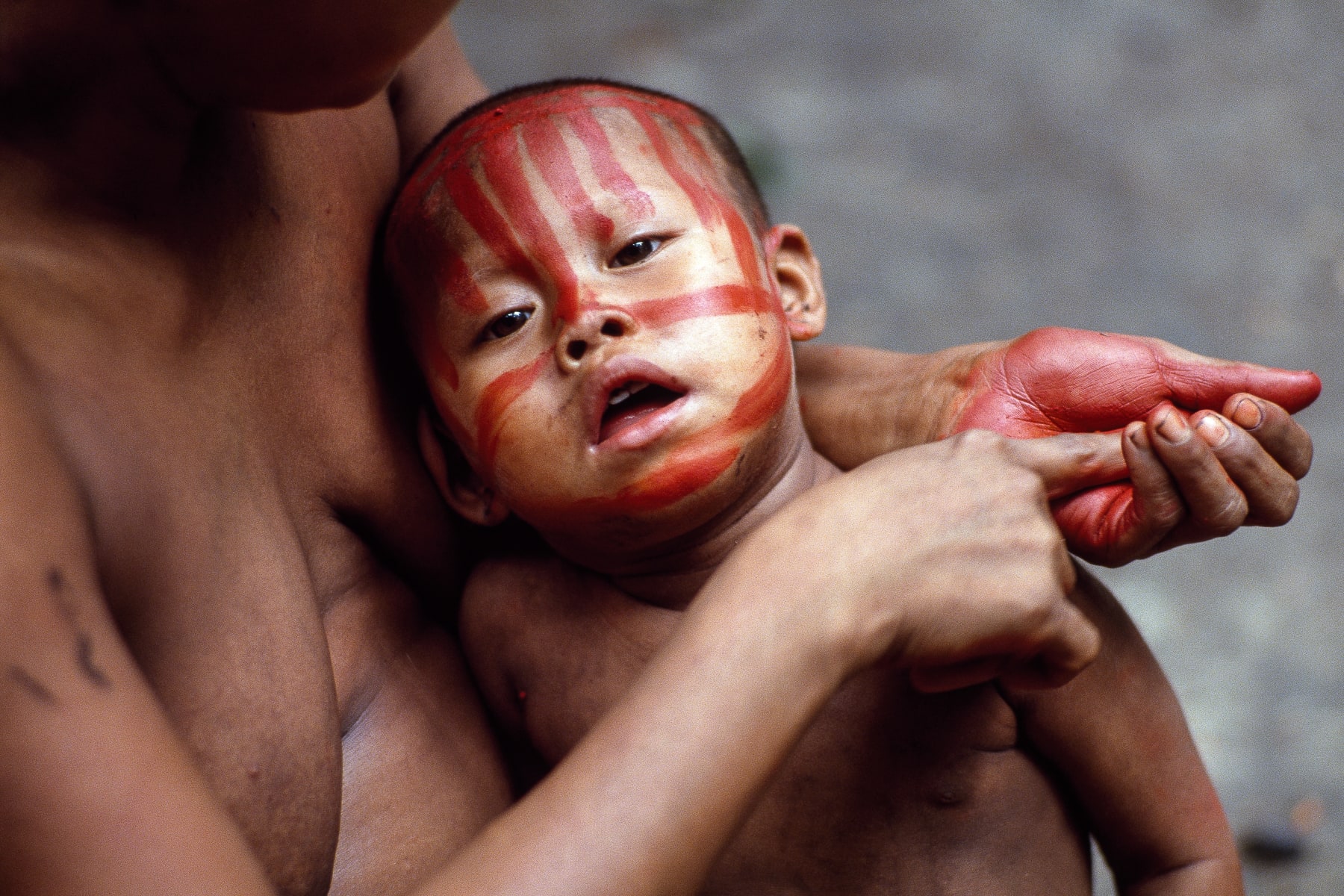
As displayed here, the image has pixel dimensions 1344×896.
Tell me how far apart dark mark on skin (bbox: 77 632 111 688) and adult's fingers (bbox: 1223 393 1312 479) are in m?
0.94

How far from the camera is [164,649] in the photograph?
0.95m

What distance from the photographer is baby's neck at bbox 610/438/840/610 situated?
135 centimetres

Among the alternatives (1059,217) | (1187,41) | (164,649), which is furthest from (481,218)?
(1187,41)

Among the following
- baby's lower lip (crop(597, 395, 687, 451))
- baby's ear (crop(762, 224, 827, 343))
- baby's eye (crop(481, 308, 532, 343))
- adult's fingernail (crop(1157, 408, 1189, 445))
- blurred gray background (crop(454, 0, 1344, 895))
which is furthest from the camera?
blurred gray background (crop(454, 0, 1344, 895))

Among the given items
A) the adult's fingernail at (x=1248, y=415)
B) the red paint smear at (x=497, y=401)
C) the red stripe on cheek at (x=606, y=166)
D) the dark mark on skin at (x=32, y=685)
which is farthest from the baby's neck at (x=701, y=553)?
the dark mark on skin at (x=32, y=685)

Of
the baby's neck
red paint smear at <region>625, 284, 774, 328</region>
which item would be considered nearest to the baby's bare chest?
the baby's neck

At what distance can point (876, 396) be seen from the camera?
1512 mm

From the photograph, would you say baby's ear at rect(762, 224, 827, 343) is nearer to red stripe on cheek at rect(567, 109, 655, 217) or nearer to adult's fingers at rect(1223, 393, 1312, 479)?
red stripe on cheek at rect(567, 109, 655, 217)

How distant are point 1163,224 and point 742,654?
8.66ft

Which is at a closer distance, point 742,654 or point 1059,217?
point 742,654

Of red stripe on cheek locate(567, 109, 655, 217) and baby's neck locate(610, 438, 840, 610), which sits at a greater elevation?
red stripe on cheek locate(567, 109, 655, 217)

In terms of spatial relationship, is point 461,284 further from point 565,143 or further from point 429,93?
point 429,93

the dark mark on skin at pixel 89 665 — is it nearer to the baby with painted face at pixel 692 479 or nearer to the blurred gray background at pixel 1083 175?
the baby with painted face at pixel 692 479

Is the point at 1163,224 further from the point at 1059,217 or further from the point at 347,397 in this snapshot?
the point at 347,397
